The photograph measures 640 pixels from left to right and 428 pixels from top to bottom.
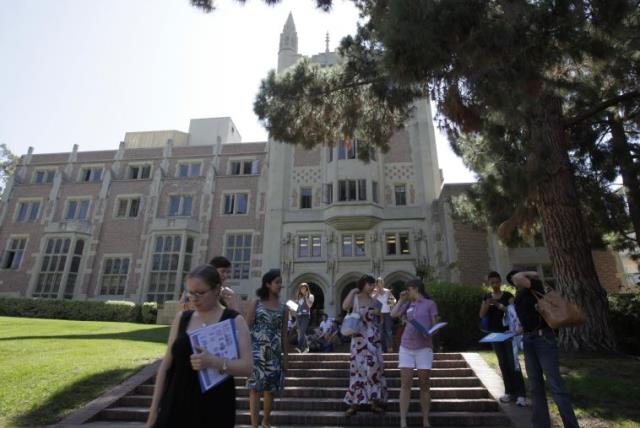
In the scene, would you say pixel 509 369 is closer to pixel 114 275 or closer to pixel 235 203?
pixel 235 203

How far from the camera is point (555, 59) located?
5965mm

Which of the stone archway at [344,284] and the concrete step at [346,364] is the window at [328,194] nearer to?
the stone archway at [344,284]

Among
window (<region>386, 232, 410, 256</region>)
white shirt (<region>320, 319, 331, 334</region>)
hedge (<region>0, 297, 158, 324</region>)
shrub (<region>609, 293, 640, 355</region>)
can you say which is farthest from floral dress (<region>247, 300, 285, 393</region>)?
hedge (<region>0, 297, 158, 324</region>)

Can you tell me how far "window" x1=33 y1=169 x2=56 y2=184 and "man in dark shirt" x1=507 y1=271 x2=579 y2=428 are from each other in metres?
32.5

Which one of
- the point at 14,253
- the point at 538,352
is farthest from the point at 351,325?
the point at 14,253

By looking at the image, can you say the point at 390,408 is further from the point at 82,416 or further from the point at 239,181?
the point at 239,181

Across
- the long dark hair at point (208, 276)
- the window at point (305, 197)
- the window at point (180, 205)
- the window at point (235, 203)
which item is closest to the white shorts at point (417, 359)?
the long dark hair at point (208, 276)

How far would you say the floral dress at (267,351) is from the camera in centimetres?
464

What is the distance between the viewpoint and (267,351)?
475cm

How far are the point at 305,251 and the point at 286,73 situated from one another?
41.5 ft

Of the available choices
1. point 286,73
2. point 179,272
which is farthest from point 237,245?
point 286,73

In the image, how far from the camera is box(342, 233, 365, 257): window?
2143cm

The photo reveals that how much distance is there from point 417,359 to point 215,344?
348 cm

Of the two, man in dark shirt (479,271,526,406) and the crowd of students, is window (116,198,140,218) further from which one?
man in dark shirt (479,271,526,406)
